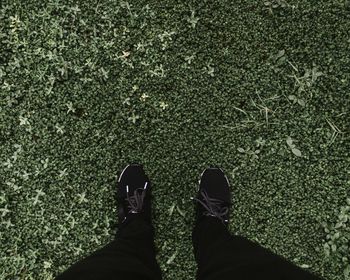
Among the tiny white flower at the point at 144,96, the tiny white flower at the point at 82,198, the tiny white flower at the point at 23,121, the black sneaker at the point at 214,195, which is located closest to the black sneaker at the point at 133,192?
the tiny white flower at the point at 82,198

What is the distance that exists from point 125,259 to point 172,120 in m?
1.12

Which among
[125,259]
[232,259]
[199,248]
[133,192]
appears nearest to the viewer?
[232,259]

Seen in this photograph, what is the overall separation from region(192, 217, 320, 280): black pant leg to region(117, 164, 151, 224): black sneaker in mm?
430

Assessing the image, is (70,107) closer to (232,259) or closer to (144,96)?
(144,96)

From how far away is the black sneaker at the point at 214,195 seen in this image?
3082 mm

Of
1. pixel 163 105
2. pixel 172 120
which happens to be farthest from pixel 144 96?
pixel 172 120

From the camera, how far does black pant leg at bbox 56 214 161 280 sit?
2.19 m

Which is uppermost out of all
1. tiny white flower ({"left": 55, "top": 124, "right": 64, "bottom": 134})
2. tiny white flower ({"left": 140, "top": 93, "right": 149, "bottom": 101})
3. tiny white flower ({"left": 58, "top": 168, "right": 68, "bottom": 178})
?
tiny white flower ({"left": 140, "top": 93, "right": 149, "bottom": 101})

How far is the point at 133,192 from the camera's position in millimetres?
3100

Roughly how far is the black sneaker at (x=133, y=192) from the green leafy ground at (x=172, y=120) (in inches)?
2.8

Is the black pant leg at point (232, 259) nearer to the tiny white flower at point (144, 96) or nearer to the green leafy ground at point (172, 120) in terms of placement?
the green leafy ground at point (172, 120)

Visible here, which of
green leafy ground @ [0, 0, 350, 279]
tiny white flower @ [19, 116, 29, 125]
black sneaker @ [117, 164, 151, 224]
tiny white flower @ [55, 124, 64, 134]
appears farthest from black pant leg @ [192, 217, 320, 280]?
tiny white flower @ [19, 116, 29, 125]

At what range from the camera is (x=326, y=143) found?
3.12 metres

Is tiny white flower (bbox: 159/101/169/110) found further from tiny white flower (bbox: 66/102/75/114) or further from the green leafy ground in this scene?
tiny white flower (bbox: 66/102/75/114)
